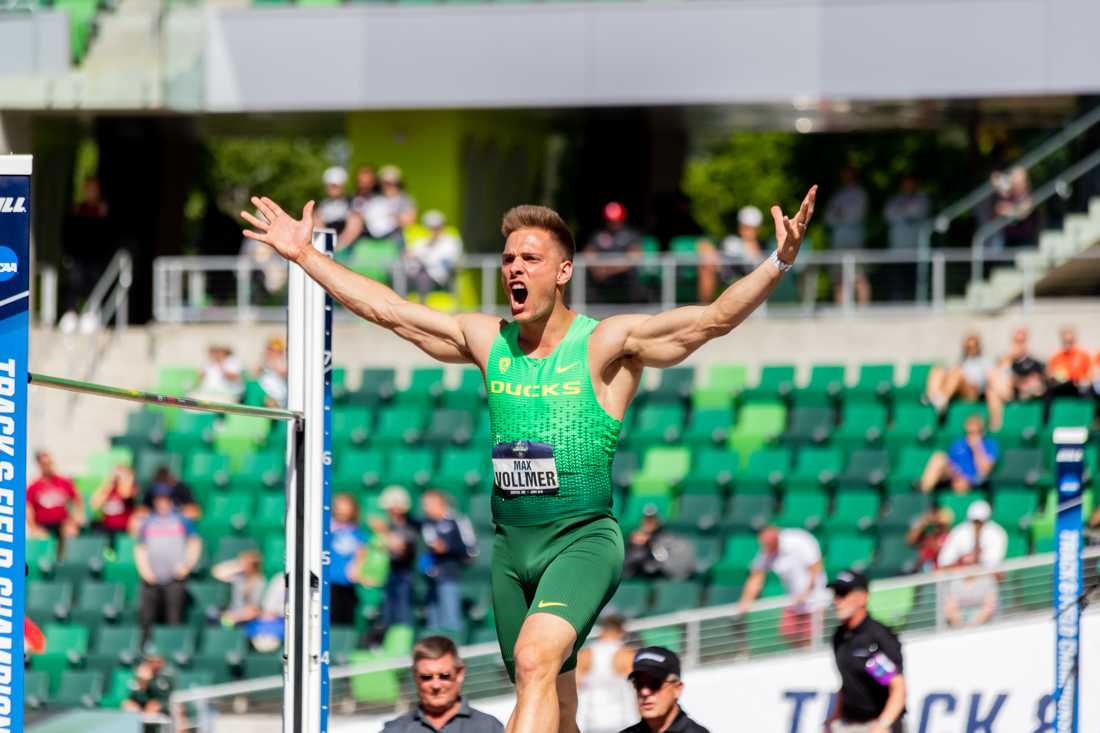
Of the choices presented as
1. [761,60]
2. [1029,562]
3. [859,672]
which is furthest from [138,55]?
[859,672]

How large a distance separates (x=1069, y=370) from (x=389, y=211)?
6459 mm

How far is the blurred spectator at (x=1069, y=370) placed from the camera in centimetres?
1511

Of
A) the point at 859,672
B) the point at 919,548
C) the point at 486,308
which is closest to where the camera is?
the point at 859,672

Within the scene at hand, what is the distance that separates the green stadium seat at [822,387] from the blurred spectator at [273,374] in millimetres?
4277

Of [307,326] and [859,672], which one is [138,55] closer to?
[859,672]

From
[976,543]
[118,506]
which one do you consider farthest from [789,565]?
[118,506]

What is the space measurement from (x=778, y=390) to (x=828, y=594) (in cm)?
379

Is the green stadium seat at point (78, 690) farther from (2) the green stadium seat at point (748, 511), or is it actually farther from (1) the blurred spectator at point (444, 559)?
(2) the green stadium seat at point (748, 511)

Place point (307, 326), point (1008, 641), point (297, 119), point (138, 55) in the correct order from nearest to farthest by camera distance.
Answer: point (307, 326) < point (1008, 641) < point (138, 55) < point (297, 119)

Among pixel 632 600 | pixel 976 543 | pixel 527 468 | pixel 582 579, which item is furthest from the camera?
pixel 632 600

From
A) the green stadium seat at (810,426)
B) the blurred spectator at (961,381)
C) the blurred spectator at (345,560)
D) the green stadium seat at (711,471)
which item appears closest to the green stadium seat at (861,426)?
the green stadium seat at (810,426)

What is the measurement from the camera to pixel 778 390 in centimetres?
1642

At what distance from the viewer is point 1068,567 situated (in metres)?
7.98

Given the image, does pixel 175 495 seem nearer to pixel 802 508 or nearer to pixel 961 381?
pixel 802 508
